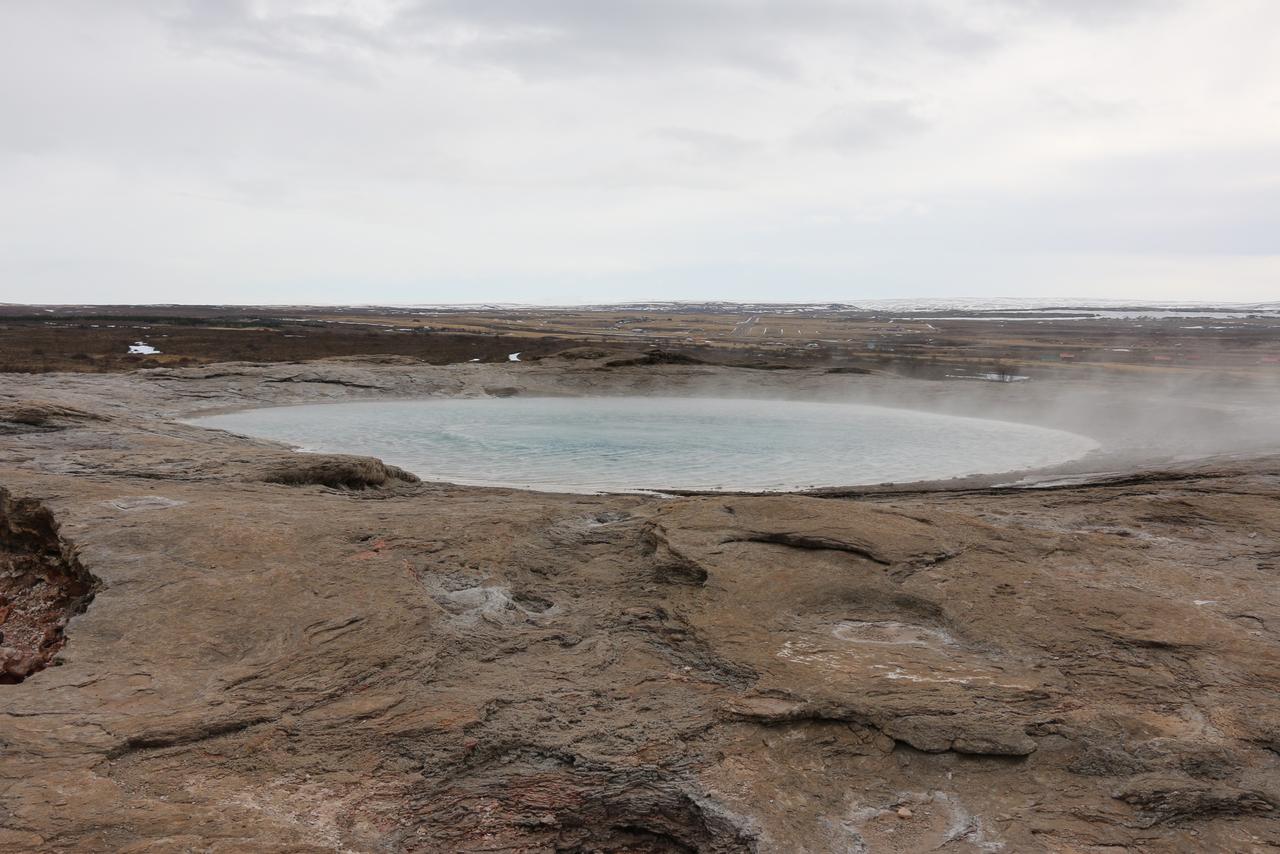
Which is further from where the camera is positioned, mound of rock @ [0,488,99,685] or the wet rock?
the wet rock

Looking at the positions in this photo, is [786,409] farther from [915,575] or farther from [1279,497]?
[915,575]

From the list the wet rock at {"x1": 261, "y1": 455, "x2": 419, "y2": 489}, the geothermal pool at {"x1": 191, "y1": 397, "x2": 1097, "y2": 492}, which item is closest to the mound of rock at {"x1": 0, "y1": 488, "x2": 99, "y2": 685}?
the wet rock at {"x1": 261, "y1": 455, "x2": 419, "y2": 489}

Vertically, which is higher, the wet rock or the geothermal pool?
the wet rock

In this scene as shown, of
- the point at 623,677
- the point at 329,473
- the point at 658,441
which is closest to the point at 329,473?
the point at 329,473

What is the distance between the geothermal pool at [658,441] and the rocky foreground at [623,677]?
17.9 feet

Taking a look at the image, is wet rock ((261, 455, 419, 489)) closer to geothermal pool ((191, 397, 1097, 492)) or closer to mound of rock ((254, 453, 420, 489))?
mound of rock ((254, 453, 420, 489))

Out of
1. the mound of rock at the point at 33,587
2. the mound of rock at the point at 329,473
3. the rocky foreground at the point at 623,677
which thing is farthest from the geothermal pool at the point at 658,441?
the mound of rock at the point at 33,587

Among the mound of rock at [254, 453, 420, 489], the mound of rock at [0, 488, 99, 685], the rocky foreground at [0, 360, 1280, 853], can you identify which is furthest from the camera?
the mound of rock at [254, 453, 420, 489]

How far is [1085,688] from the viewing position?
15.4ft

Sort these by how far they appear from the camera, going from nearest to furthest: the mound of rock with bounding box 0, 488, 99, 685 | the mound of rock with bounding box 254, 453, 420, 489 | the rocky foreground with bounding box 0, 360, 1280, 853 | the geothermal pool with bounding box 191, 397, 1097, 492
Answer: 1. the rocky foreground with bounding box 0, 360, 1280, 853
2. the mound of rock with bounding box 0, 488, 99, 685
3. the mound of rock with bounding box 254, 453, 420, 489
4. the geothermal pool with bounding box 191, 397, 1097, 492

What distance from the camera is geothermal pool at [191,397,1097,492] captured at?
1362cm

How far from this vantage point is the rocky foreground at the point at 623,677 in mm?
3619

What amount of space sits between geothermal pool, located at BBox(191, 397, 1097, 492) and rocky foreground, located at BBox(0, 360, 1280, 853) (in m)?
5.45

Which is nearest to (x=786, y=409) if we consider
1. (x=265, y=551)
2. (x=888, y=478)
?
(x=888, y=478)
